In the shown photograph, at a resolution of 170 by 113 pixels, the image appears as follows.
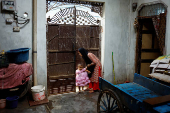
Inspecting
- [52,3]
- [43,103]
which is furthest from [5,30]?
[43,103]

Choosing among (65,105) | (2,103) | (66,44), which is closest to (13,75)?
(2,103)

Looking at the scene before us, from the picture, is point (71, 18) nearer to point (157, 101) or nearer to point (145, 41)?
point (145, 41)

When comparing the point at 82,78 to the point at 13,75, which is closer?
the point at 13,75

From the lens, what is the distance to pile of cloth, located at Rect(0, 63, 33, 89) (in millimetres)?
3981

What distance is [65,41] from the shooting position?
5340 mm

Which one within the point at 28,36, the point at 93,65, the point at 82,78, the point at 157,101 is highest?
the point at 28,36

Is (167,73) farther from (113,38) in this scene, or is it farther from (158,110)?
(113,38)

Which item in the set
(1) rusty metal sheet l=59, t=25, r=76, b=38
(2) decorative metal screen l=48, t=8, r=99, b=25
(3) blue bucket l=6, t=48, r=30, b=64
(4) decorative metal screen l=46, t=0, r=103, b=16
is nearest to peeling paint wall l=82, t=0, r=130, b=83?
(4) decorative metal screen l=46, t=0, r=103, b=16

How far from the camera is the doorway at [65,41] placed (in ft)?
17.0

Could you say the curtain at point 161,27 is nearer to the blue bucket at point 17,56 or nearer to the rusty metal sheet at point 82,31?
the rusty metal sheet at point 82,31

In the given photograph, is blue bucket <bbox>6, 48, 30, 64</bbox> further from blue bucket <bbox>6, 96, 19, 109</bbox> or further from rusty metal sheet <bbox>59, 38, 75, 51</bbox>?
rusty metal sheet <bbox>59, 38, 75, 51</bbox>

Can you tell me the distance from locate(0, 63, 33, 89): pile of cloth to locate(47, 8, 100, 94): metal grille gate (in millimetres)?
1084

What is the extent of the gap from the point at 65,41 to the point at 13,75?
2058mm

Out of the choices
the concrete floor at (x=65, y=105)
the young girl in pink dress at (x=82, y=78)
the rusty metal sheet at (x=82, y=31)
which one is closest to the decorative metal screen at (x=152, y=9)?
the rusty metal sheet at (x=82, y=31)
